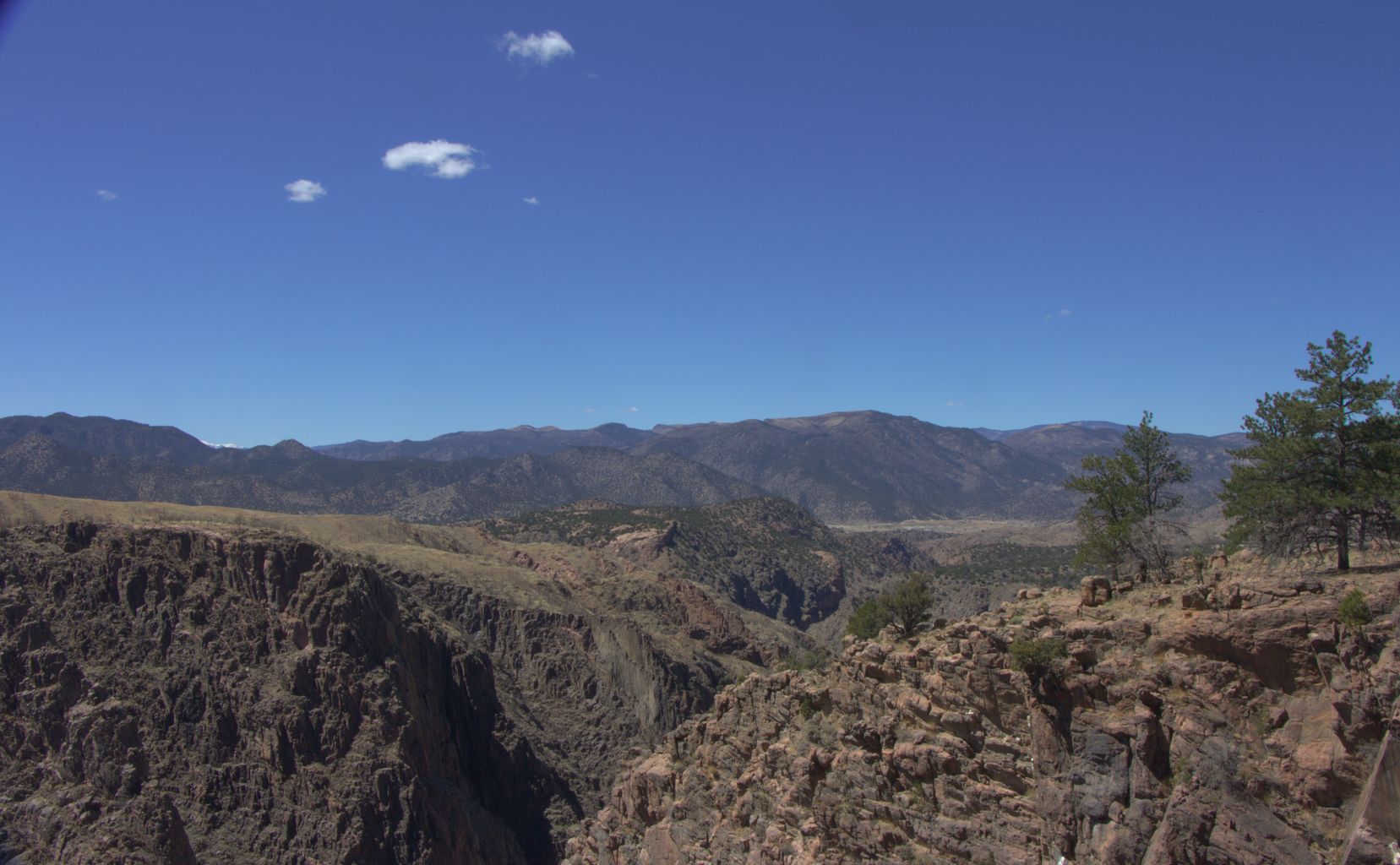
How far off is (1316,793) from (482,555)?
358 feet

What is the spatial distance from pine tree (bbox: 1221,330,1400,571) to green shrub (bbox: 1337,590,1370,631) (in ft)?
14.1

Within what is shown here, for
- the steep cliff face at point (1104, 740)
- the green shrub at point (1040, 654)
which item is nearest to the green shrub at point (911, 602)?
the steep cliff face at point (1104, 740)

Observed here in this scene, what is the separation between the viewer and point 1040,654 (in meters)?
22.9

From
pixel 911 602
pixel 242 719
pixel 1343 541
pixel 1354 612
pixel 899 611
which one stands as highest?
pixel 1343 541

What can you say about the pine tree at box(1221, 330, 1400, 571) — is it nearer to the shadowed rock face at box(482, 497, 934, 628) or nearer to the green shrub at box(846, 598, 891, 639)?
the green shrub at box(846, 598, 891, 639)

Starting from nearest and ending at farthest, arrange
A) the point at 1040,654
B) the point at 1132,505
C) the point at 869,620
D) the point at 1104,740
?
the point at 1104,740
the point at 1040,654
the point at 1132,505
the point at 869,620

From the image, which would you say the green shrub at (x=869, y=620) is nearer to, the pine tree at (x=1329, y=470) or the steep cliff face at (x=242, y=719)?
the pine tree at (x=1329, y=470)

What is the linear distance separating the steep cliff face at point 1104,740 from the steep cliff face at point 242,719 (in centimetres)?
3621

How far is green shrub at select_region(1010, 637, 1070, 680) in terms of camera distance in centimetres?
2286

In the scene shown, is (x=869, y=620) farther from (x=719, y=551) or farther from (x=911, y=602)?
(x=719, y=551)

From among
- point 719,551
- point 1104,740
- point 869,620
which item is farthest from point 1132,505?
point 719,551

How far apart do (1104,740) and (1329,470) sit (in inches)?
387

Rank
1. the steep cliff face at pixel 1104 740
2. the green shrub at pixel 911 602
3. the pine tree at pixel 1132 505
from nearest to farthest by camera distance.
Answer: the steep cliff face at pixel 1104 740 < the pine tree at pixel 1132 505 < the green shrub at pixel 911 602

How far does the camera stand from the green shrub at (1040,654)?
900 inches
